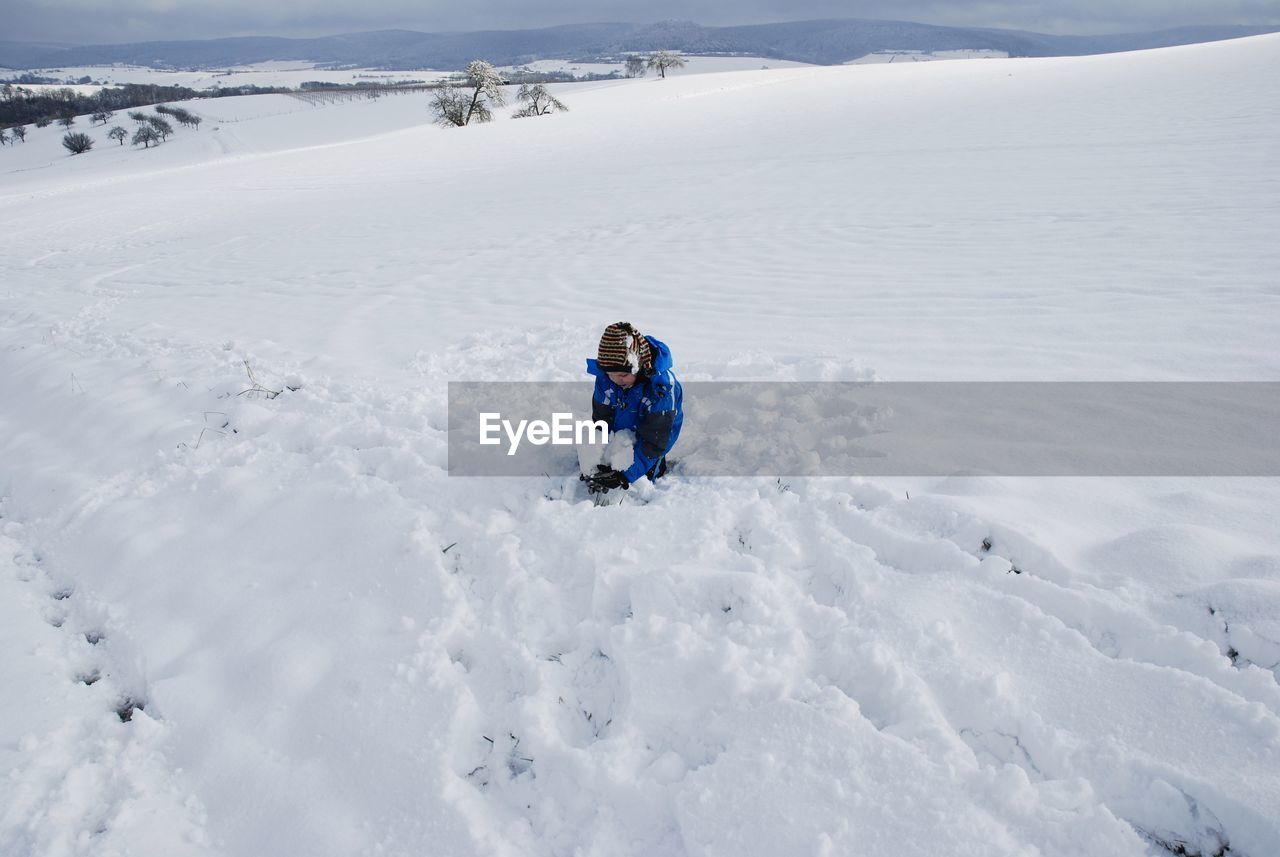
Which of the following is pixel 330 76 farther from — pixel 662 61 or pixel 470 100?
pixel 470 100

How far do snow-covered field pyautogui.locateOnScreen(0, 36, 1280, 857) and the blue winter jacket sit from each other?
24cm

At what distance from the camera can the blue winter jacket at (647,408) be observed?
10.5ft

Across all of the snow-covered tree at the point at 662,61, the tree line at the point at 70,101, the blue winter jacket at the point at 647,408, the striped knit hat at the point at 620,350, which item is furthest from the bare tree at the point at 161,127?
the striped knit hat at the point at 620,350

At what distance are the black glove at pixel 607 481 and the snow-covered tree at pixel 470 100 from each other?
39808mm

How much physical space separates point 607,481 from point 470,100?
4246cm

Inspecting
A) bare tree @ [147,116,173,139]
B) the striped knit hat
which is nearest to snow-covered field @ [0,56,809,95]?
bare tree @ [147,116,173,139]

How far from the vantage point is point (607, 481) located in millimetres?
3342

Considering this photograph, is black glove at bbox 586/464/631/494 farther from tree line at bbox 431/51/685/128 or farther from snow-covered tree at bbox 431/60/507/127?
snow-covered tree at bbox 431/60/507/127

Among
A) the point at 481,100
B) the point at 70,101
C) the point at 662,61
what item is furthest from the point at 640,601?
the point at 70,101

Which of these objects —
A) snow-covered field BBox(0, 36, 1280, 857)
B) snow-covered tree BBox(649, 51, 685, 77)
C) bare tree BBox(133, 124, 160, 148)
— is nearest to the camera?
snow-covered field BBox(0, 36, 1280, 857)

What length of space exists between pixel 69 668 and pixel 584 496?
2.20 m

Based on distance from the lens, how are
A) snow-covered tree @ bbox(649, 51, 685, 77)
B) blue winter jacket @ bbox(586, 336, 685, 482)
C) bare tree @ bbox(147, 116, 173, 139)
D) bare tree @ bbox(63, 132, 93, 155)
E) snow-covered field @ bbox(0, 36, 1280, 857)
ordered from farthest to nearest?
snow-covered tree @ bbox(649, 51, 685, 77) → bare tree @ bbox(147, 116, 173, 139) → bare tree @ bbox(63, 132, 93, 155) → blue winter jacket @ bbox(586, 336, 685, 482) → snow-covered field @ bbox(0, 36, 1280, 857)

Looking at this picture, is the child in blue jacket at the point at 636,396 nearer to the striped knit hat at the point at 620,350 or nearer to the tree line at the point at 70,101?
the striped knit hat at the point at 620,350

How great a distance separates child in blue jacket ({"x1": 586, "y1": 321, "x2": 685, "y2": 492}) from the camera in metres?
3.01
